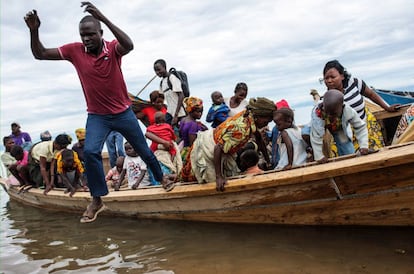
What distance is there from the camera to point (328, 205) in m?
3.09

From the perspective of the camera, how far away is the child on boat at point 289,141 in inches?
141

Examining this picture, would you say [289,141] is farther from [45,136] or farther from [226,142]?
[45,136]

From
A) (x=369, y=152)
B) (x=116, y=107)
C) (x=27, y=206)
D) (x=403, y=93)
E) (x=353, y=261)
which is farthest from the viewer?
(x=27, y=206)

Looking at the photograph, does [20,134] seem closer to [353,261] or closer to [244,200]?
[244,200]

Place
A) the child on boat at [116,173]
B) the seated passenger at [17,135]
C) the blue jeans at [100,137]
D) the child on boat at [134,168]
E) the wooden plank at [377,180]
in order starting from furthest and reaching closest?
1. the seated passenger at [17,135]
2. the child on boat at [116,173]
3. the child on boat at [134,168]
4. the blue jeans at [100,137]
5. the wooden plank at [377,180]

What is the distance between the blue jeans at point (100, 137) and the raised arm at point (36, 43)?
0.60m

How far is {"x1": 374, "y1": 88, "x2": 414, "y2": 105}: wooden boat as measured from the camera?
16.6ft

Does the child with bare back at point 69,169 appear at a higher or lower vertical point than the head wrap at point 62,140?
lower

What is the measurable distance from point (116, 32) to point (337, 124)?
6.81ft

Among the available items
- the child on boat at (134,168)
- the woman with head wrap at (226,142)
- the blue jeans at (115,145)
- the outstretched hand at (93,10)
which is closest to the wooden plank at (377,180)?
the woman with head wrap at (226,142)

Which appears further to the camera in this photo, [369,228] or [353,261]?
[369,228]

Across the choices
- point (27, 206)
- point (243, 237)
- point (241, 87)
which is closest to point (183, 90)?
point (241, 87)

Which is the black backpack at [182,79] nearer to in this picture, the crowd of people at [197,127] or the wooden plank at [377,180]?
the crowd of people at [197,127]

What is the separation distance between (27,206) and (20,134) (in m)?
1.76
